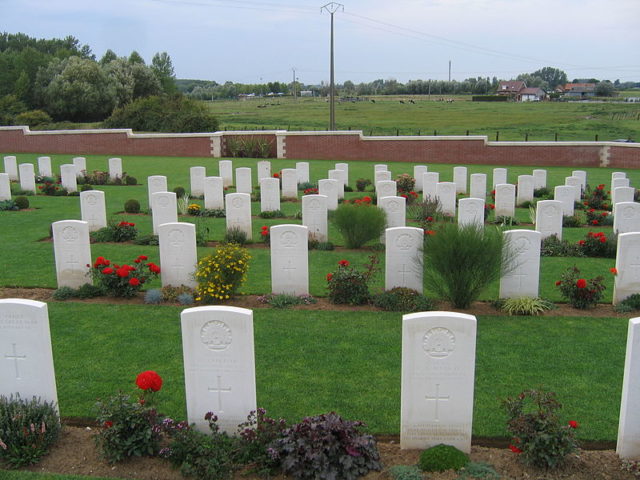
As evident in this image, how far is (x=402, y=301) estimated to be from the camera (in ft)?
31.3

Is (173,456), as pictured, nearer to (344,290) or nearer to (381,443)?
(381,443)

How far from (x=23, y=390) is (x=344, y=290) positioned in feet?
16.1

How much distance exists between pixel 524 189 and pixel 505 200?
8.15 feet

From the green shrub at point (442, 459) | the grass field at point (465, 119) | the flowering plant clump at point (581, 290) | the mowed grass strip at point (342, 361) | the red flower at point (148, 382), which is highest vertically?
the grass field at point (465, 119)

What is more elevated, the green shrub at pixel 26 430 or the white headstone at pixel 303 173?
the white headstone at pixel 303 173

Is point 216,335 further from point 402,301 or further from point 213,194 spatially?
point 213,194

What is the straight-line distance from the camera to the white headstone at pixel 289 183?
66.2 feet

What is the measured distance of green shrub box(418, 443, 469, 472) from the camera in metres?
5.34

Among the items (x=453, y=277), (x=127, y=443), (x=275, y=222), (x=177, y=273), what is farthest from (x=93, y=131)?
(x=127, y=443)

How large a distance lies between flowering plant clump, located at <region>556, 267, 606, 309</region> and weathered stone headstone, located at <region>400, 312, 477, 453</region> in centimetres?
467

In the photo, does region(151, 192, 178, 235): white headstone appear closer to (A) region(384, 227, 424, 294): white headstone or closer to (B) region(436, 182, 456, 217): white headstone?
(A) region(384, 227, 424, 294): white headstone

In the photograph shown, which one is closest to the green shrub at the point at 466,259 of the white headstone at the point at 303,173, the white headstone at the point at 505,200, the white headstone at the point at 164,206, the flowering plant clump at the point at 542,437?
the flowering plant clump at the point at 542,437

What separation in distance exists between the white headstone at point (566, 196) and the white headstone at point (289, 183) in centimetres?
776

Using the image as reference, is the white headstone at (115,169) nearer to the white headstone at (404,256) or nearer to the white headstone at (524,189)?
the white headstone at (524,189)
